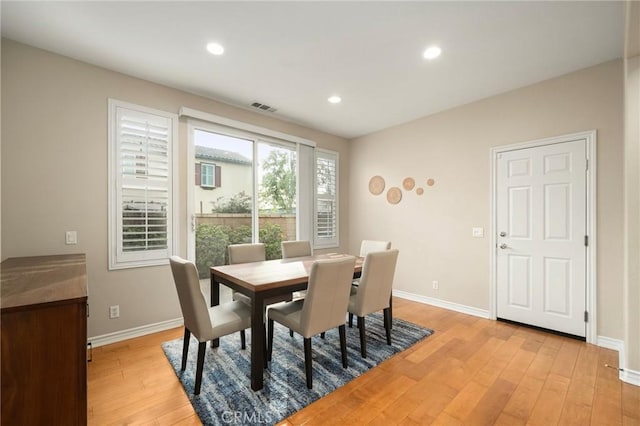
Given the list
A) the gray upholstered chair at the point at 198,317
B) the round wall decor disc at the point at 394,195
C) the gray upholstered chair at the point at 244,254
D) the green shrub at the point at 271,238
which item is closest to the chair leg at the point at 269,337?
the gray upholstered chair at the point at 198,317

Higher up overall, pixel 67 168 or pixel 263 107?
pixel 263 107

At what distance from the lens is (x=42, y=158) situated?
242 cm

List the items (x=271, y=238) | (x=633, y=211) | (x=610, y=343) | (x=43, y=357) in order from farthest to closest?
(x=271, y=238)
(x=610, y=343)
(x=633, y=211)
(x=43, y=357)


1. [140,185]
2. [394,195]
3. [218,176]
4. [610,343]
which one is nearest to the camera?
[610,343]

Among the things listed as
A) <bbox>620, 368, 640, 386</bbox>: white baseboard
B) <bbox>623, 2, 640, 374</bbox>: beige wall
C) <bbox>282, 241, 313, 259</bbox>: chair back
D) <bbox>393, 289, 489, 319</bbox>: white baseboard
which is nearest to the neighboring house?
<bbox>282, 241, 313, 259</bbox>: chair back

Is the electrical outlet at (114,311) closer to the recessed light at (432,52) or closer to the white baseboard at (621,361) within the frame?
the recessed light at (432,52)

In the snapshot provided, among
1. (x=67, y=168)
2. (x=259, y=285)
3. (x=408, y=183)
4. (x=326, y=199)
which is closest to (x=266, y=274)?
(x=259, y=285)

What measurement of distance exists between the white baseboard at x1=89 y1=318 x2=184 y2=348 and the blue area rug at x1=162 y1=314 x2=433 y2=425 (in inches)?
15.8

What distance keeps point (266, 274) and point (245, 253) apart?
89 centimetres

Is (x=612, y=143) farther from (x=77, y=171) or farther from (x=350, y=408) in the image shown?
(x=77, y=171)

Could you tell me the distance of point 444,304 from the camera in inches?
150

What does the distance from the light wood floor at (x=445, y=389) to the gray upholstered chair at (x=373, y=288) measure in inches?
15.6

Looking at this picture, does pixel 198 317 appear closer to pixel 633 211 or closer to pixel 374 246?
pixel 374 246

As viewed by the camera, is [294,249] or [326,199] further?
[326,199]
